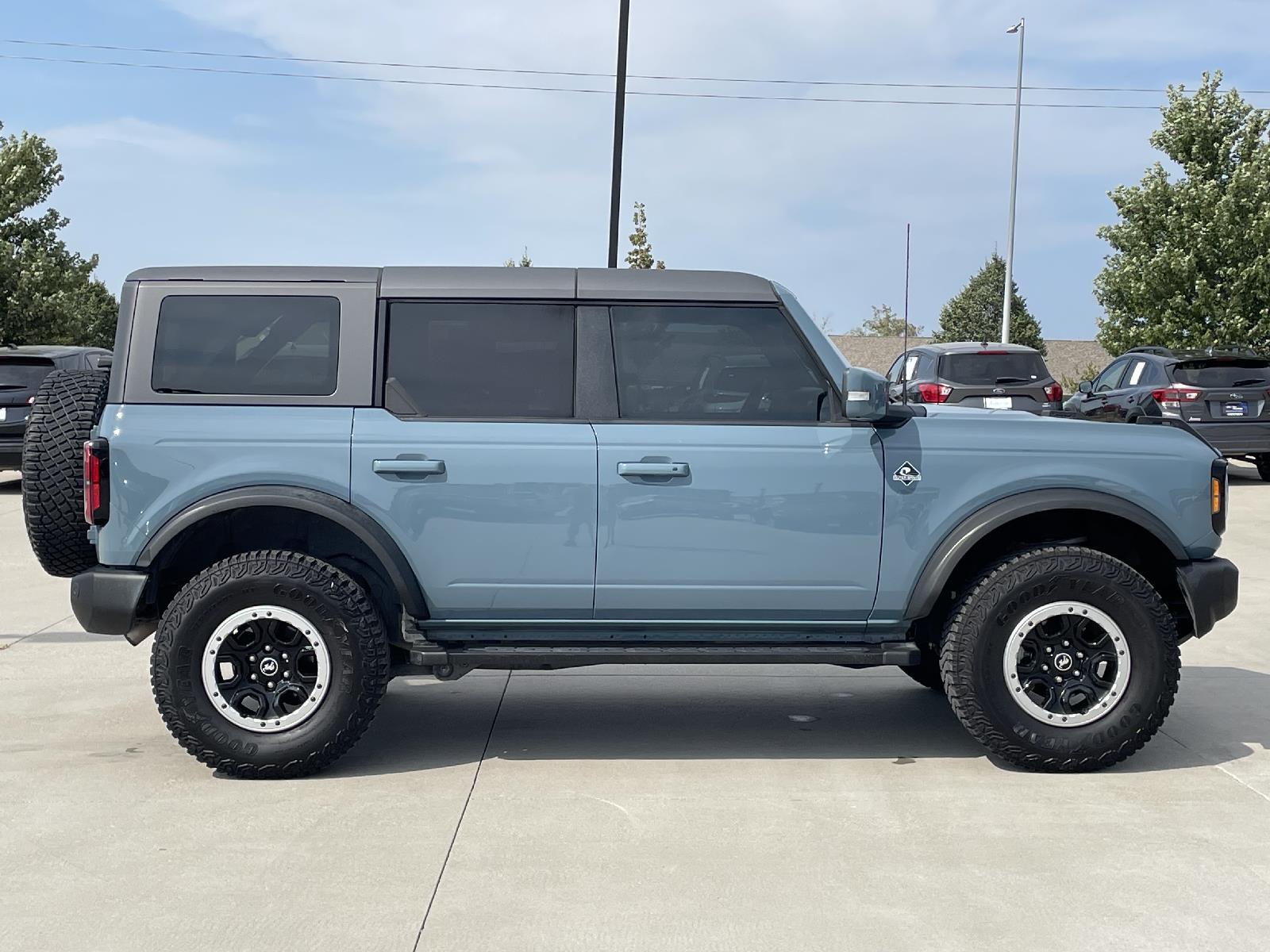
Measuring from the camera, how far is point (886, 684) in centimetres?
733

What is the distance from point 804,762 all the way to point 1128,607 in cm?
142

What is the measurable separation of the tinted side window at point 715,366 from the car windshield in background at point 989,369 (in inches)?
467

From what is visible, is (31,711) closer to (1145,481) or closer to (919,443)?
(919,443)

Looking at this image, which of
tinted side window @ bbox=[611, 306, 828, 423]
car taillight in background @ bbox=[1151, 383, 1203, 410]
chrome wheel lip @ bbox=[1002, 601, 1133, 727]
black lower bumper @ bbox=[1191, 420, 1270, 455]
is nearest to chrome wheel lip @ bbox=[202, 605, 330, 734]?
tinted side window @ bbox=[611, 306, 828, 423]

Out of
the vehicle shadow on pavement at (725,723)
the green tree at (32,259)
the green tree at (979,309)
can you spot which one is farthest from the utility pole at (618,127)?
the green tree at (979,309)

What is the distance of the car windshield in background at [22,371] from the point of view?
637 inches

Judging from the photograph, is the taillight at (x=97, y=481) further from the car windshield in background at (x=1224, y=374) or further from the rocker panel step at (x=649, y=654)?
the car windshield in background at (x=1224, y=374)

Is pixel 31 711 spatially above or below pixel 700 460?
below

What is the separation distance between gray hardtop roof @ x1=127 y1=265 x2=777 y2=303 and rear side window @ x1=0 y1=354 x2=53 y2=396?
458 inches

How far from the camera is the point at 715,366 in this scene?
5.69 meters

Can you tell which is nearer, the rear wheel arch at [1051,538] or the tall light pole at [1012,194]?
the rear wheel arch at [1051,538]

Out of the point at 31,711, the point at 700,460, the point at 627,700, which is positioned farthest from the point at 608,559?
the point at 31,711

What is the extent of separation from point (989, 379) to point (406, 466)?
1292 centimetres

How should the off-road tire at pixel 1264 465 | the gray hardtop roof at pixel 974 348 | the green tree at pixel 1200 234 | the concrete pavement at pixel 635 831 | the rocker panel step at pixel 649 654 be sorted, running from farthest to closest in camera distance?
the green tree at pixel 1200 234
the off-road tire at pixel 1264 465
the gray hardtop roof at pixel 974 348
the rocker panel step at pixel 649 654
the concrete pavement at pixel 635 831
